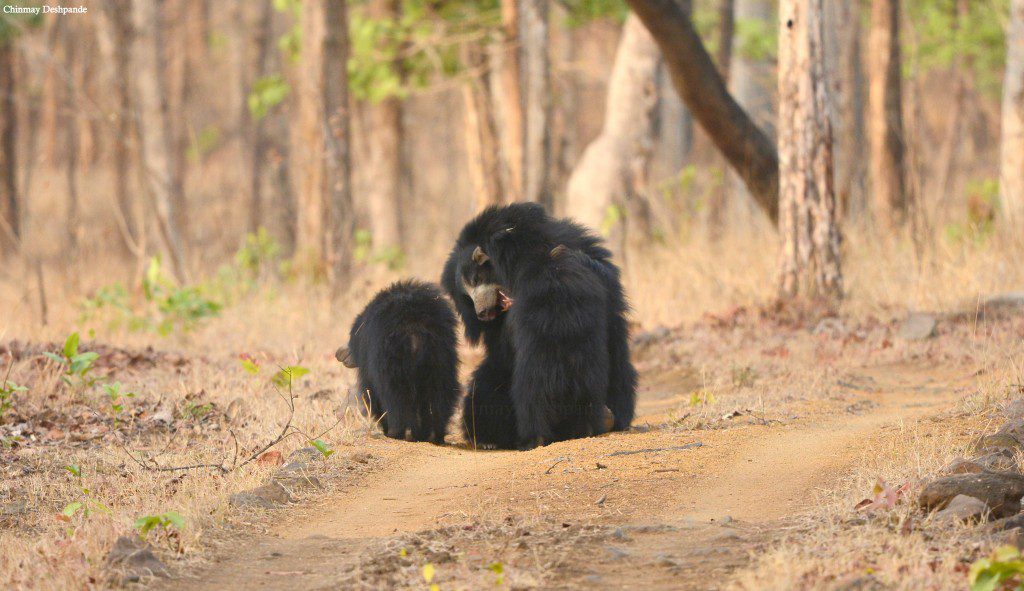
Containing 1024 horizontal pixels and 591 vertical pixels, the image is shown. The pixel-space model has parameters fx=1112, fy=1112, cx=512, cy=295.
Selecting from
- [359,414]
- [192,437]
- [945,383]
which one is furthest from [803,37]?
[192,437]

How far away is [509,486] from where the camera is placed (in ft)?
17.3

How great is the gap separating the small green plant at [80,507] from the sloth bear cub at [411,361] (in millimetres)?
1797

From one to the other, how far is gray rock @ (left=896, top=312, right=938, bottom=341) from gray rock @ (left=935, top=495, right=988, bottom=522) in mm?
5724

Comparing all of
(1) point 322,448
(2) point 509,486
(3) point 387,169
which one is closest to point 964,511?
(2) point 509,486

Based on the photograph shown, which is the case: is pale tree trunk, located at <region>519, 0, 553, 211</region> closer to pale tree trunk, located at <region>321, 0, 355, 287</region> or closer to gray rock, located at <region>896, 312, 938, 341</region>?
pale tree trunk, located at <region>321, 0, 355, 287</region>

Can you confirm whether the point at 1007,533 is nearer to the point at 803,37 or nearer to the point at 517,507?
the point at 517,507

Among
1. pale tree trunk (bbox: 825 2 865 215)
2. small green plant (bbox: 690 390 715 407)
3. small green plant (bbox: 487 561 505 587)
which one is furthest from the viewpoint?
pale tree trunk (bbox: 825 2 865 215)

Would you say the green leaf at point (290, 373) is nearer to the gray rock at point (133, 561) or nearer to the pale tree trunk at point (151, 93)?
the gray rock at point (133, 561)

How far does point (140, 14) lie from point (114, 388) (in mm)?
14097

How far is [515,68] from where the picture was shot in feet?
50.2

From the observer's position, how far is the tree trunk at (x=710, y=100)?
39.5ft

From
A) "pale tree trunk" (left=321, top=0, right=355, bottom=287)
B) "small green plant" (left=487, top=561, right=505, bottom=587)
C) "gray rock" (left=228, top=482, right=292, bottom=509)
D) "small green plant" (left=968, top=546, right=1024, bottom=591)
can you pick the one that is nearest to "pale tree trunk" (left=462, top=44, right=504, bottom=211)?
"pale tree trunk" (left=321, top=0, right=355, bottom=287)

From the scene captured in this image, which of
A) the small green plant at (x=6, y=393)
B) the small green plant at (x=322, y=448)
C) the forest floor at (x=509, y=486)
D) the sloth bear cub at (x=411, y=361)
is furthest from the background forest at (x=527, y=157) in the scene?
the small green plant at (x=322, y=448)

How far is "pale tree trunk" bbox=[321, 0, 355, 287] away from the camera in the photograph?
556 inches
